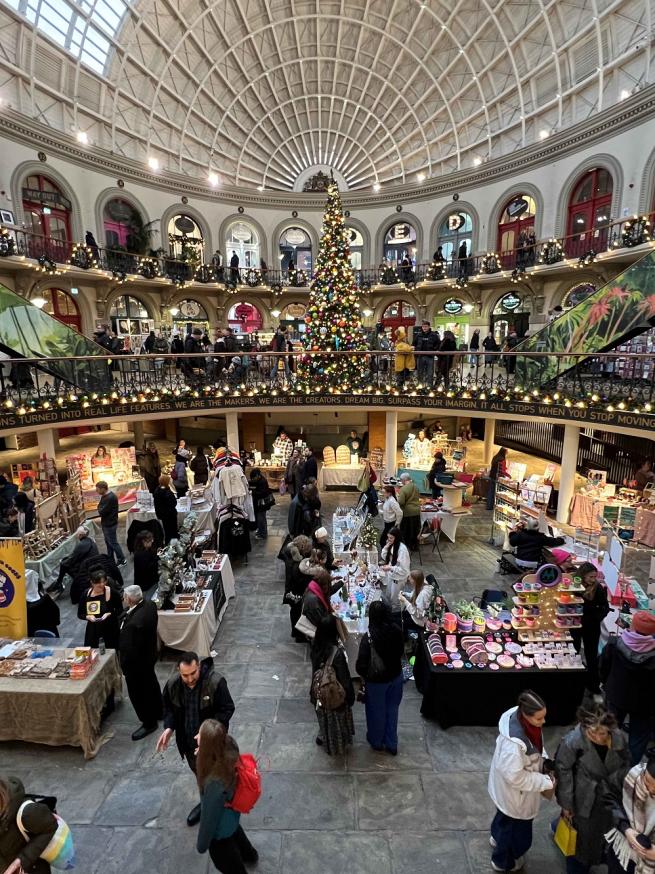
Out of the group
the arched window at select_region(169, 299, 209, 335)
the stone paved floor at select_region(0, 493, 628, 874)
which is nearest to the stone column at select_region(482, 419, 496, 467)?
the stone paved floor at select_region(0, 493, 628, 874)

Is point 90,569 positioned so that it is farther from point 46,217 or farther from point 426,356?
point 46,217

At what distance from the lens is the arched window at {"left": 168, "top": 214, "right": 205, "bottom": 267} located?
20117 mm

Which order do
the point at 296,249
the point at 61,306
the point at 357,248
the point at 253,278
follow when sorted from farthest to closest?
the point at 296,249, the point at 357,248, the point at 253,278, the point at 61,306

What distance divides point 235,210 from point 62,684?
2182cm

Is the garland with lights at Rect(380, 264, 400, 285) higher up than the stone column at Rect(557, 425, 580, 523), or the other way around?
the garland with lights at Rect(380, 264, 400, 285)

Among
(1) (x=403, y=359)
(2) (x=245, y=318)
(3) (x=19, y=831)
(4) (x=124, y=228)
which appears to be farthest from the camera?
(2) (x=245, y=318)

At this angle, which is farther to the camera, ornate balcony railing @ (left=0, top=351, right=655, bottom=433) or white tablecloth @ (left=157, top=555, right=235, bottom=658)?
ornate balcony railing @ (left=0, top=351, right=655, bottom=433)

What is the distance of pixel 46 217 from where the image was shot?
52.8 ft

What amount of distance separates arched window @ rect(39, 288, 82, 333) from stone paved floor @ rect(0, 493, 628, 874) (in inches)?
614

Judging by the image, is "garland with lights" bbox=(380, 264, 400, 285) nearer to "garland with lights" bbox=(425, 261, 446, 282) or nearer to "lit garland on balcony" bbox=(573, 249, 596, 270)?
"garland with lights" bbox=(425, 261, 446, 282)

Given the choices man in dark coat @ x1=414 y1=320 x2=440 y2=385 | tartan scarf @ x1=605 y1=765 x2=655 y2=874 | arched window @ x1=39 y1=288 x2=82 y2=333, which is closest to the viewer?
tartan scarf @ x1=605 y1=765 x2=655 y2=874

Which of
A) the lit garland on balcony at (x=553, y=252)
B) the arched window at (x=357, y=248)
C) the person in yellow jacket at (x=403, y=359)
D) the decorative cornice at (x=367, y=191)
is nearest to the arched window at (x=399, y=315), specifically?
the arched window at (x=357, y=248)

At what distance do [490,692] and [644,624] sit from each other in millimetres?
1761

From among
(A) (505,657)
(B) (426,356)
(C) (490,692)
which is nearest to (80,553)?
(C) (490,692)
